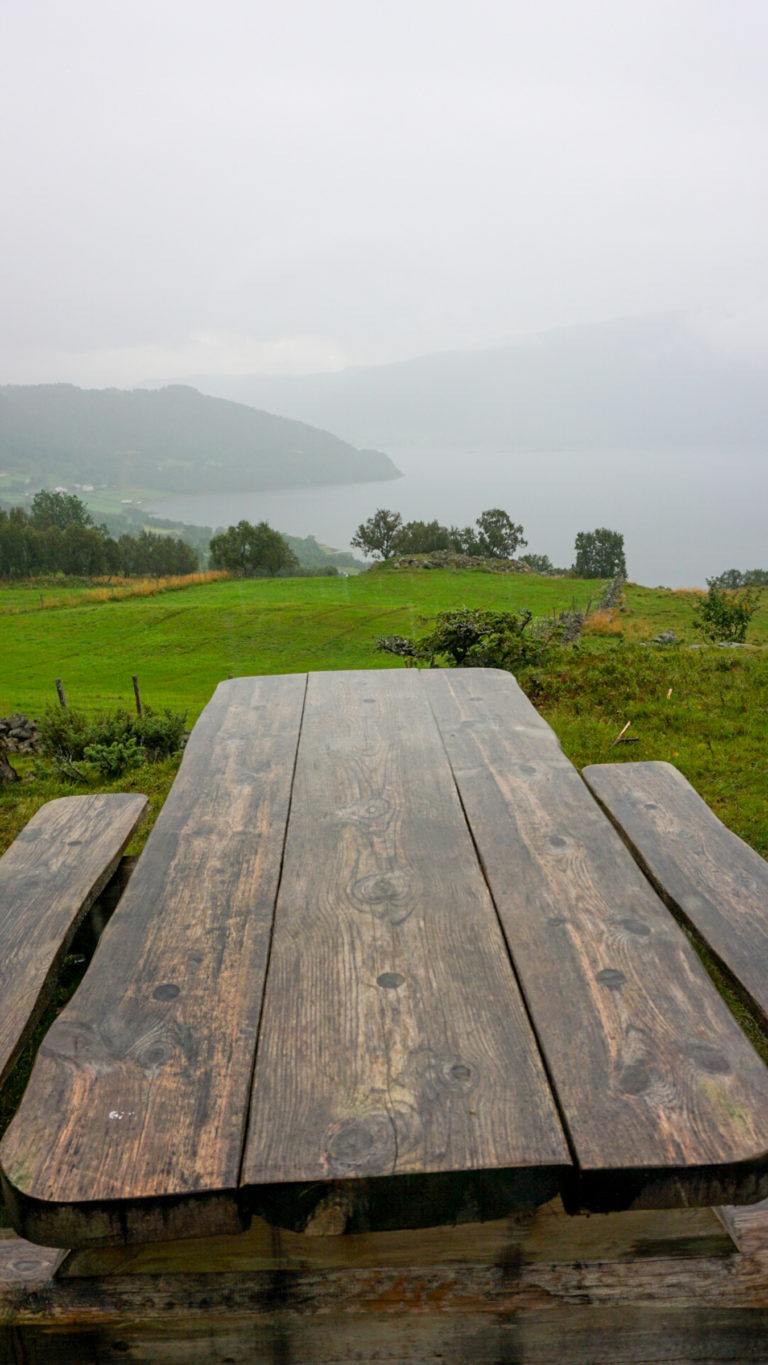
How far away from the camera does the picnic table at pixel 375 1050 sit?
3.09 ft

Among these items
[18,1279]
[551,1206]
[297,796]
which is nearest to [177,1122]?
[18,1279]

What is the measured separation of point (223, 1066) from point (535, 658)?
6.92 m

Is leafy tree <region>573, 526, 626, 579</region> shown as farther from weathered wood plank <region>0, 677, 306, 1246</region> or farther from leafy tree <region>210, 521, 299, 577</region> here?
weathered wood plank <region>0, 677, 306, 1246</region>

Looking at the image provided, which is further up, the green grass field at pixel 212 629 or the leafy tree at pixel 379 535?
the leafy tree at pixel 379 535

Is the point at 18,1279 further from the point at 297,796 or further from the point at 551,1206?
the point at 297,796

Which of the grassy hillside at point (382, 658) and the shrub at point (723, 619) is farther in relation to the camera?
the shrub at point (723, 619)

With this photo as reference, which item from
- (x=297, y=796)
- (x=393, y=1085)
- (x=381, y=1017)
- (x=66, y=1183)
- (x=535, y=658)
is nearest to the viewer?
(x=66, y=1183)

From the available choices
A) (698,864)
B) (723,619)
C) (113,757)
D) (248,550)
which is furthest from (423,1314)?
(248,550)

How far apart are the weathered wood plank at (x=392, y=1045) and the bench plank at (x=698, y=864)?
0.48 meters

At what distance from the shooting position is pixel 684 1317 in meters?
1.23

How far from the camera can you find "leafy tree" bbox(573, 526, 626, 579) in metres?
61.5

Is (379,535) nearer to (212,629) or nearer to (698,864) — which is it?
(212,629)

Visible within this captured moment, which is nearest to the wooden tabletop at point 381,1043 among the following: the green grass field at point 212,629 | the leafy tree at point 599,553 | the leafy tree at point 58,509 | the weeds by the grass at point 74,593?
the green grass field at point 212,629

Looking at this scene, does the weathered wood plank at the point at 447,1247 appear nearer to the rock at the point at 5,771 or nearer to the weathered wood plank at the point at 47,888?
the weathered wood plank at the point at 47,888
